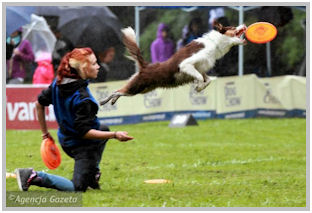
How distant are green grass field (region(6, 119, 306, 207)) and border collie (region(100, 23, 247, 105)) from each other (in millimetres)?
1021

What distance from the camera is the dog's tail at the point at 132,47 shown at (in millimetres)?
5785

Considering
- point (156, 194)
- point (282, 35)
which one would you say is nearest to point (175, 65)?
point (156, 194)

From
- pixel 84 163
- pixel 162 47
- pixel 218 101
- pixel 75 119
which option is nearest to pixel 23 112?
pixel 162 47

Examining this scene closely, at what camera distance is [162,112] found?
587 inches

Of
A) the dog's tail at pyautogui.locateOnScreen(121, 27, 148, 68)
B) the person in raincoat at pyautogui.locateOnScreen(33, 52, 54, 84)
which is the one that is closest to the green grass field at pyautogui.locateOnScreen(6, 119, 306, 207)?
the dog's tail at pyautogui.locateOnScreen(121, 27, 148, 68)

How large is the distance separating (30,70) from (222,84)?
586 centimetres

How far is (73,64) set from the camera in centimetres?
608

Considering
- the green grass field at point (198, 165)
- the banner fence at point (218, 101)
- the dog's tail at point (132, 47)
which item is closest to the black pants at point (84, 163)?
the green grass field at point (198, 165)

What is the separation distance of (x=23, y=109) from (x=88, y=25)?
3283 mm

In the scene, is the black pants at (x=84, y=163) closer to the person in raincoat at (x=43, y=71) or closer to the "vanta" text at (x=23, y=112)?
the "vanta" text at (x=23, y=112)

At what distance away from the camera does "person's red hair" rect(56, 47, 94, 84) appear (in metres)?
6.06

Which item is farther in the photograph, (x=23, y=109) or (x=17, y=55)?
(x=17, y=55)

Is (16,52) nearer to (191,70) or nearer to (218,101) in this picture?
(218,101)

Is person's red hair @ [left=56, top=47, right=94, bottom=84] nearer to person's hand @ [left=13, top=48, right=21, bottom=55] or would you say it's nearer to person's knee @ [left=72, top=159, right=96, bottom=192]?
person's knee @ [left=72, top=159, right=96, bottom=192]
